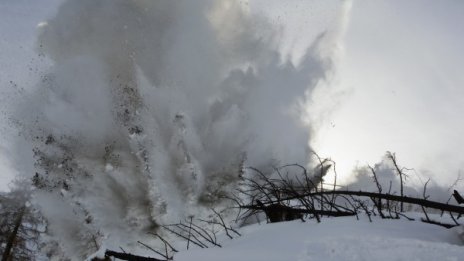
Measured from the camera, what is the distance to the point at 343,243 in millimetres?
3443

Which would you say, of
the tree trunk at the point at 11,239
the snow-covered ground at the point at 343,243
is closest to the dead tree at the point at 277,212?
the snow-covered ground at the point at 343,243

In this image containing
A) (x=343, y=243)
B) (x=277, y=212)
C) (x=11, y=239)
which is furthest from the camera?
(x=11, y=239)

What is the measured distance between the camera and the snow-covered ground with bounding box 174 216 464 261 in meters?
3.16

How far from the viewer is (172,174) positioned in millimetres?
42094

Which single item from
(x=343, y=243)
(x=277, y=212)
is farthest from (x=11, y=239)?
(x=343, y=243)

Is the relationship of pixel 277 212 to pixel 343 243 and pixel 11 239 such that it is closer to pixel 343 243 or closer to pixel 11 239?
pixel 343 243

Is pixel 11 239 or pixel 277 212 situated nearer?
pixel 277 212

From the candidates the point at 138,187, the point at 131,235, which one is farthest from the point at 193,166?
the point at 131,235

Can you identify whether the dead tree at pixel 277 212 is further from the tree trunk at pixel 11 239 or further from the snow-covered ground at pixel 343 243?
the tree trunk at pixel 11 239

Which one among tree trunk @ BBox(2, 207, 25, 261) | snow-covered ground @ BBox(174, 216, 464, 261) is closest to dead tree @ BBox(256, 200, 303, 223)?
snow-covered ground @ BBox(174, 216, 464, 261)

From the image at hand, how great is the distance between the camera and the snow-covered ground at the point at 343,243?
3158 millimetres

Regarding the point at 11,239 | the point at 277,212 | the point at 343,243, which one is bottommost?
the point at 343,243

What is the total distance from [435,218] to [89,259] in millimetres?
3313

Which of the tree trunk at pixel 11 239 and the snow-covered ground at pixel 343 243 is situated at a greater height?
the tree trunk at pixel 11 239
